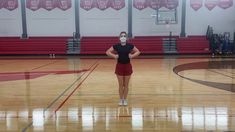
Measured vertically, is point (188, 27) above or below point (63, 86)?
above

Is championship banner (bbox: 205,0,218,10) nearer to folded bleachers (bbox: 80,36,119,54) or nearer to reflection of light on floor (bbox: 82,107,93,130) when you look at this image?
folded bleachers (bbox: 80,36,119,54)

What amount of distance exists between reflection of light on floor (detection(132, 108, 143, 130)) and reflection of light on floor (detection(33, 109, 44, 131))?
1.45m

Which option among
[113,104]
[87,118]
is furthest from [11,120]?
[113,104]

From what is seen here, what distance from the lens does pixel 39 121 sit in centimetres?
509

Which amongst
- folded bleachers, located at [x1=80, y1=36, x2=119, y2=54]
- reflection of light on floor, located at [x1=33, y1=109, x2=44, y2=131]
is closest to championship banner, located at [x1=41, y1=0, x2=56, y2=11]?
folded bleachers, located at [x1=80, y1=36, x2=119, y2=54]

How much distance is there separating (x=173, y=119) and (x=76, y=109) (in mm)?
1897

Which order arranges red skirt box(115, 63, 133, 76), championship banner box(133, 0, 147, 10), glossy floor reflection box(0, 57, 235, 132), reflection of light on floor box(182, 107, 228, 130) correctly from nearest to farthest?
reflection of light on floor box(182, 107, 228, 130) < glossy floor reflection box(0, 57, 235, 132) < red skirt box(115, 63, 133, 76) < championship banner box(133, 0, 147, 10)

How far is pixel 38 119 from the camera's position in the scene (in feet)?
17.1

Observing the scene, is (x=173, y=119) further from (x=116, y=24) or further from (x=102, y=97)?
(x=116, y=24)

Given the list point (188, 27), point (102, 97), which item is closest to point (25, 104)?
point (102, 97)

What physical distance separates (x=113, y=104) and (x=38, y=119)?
1715 mm

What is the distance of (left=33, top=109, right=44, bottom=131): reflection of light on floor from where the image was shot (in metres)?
4.75

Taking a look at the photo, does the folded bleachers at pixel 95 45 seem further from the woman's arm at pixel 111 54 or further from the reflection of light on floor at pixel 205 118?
the reflection of light on floor at pixel 205 118

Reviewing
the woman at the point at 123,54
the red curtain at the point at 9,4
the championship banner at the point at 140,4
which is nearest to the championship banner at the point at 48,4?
the red curtain at the point at 9,4
